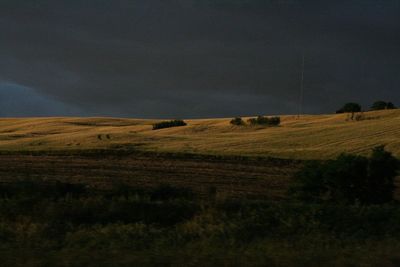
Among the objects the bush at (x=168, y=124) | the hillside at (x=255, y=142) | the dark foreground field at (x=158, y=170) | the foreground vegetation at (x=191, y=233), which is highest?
the bush at (x=168, y=124)

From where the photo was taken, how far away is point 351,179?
26.4 m

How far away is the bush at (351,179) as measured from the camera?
25750mm

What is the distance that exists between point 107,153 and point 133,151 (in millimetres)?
2258

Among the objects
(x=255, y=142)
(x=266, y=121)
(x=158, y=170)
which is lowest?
(x=158, y=170)

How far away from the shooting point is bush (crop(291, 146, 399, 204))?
1014 inches

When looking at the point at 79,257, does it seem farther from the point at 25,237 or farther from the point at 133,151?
the point at 133,151

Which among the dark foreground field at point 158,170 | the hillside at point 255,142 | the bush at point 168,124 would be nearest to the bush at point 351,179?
the dark foreground field at point 158,170

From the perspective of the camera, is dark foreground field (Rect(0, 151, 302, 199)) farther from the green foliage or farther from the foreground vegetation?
the green foliage

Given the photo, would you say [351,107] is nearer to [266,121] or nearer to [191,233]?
[266,121]

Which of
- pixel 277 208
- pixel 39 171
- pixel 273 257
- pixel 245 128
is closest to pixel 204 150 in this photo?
pixel 39 171

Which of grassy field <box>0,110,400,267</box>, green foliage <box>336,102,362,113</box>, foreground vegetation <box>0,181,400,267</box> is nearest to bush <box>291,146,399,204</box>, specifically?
grassy field <box>0,110,400,267</box>

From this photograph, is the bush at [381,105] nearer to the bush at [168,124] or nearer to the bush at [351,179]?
the bush at [168,124]

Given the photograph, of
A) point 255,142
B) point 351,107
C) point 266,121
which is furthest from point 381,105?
point 255,142

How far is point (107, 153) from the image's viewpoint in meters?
52.8
